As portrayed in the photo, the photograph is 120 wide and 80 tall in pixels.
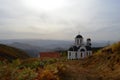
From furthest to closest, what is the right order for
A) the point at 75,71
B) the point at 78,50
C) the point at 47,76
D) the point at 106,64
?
the point at 78,50 → the point at 106,64 → the point at 75,71 → the point at 47,76

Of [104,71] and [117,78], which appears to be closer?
[117,78]

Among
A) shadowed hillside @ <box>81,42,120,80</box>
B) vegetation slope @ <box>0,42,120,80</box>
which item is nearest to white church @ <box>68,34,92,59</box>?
shadowed hillside @ <box>81,42,120,80</box>

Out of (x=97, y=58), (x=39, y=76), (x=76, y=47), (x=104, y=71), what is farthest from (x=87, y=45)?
(x=39, y=76)

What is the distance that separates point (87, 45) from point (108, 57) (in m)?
31.0

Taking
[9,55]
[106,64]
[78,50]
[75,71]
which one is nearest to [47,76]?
[75,71]

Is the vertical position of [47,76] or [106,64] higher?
[106,64]

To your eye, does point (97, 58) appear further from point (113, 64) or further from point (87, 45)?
point (87, 45)

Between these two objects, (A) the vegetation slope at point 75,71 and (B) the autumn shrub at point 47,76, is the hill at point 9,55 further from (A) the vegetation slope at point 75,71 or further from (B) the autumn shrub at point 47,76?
(B) the autumn shrub at point 47,76

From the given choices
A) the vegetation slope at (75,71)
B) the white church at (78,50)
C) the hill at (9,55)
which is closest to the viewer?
the vegetation slope at (75,71)

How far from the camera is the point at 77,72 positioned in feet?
64.1

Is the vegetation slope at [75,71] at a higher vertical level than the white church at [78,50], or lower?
lower

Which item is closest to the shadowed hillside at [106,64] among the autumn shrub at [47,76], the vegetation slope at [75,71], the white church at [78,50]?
the vegetation slope at [75,71]

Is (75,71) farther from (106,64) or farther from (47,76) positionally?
(106,64)

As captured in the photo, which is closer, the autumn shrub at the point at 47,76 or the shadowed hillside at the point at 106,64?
the autumn shrub at the point at 47,76
